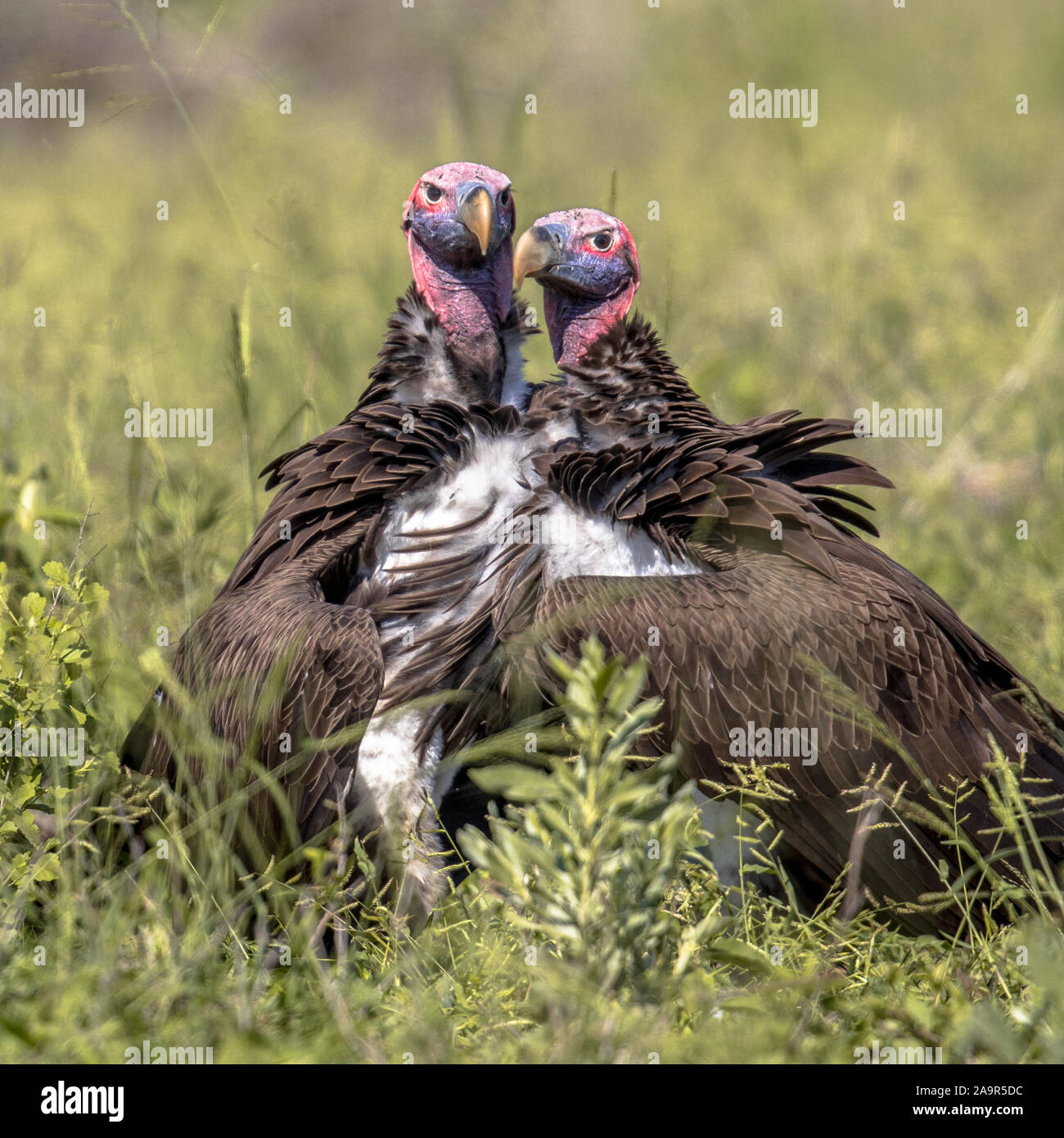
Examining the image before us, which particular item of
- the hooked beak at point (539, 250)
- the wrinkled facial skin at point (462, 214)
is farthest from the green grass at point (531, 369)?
the hooked beak at point (539, 250)

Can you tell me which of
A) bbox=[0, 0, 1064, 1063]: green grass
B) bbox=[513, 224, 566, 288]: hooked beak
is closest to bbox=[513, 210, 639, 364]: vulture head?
bbox=[513, 224, 566, 288]: hooked beak

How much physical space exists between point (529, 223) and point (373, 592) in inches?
89.7

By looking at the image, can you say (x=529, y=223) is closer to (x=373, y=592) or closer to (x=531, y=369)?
(x=531, y=369)

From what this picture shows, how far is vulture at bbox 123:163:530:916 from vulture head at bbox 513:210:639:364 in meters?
0.14

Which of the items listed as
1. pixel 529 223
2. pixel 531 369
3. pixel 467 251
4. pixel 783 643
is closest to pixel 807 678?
pixel 783 643

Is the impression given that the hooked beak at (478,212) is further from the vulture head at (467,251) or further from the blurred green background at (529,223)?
the blurred green background at (529,223)

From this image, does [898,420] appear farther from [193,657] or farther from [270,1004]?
[270,1004]

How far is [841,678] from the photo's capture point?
12.0 ft

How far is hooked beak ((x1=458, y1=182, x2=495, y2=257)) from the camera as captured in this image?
443 centimetres

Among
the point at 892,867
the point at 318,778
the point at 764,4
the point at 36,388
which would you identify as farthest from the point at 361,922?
the point at 764,4

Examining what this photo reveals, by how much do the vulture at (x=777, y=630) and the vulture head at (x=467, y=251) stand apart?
1.10 feet

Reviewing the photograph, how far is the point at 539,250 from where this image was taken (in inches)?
175

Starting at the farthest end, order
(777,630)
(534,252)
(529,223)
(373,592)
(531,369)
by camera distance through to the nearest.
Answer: (531,369) < (529,223) < (534,252) < (373,592) < (777,630)

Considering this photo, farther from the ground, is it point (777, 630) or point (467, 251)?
point (467, 251)
